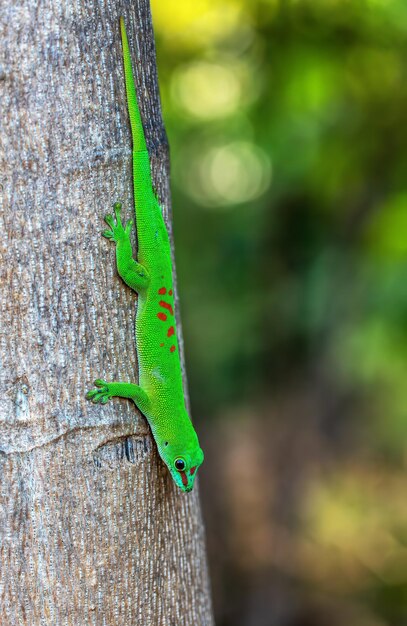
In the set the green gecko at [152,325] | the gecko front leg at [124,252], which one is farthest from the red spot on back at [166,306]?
the gecko front leg at [124,252]

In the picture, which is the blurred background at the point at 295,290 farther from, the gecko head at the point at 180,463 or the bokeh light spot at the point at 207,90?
the gecko head at the point at 180,463

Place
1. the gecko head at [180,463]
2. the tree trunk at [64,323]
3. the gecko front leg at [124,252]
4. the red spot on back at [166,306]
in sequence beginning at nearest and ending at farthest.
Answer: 1. the tree trunk at [64,323]
2. the gecko front leg at [124,252]
3. the gecko head at [180,463]
4. the red spot on back at [166,306]

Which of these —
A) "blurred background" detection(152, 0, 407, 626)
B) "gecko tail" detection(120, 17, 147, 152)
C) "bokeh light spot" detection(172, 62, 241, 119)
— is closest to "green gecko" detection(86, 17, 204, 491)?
"gecko tail" detection(120, 17, 147, 152)

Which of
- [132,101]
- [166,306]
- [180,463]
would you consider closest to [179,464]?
[180,463]

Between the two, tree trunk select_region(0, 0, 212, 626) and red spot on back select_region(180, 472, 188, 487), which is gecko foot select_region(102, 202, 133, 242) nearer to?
tree trunk select_region(0, 0, 212, 626)

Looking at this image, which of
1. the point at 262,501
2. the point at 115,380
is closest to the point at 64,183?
the point at 115,380

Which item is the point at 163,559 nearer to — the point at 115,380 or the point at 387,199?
the point at 115,380

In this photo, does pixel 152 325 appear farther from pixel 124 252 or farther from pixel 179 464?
pixel 179 464
